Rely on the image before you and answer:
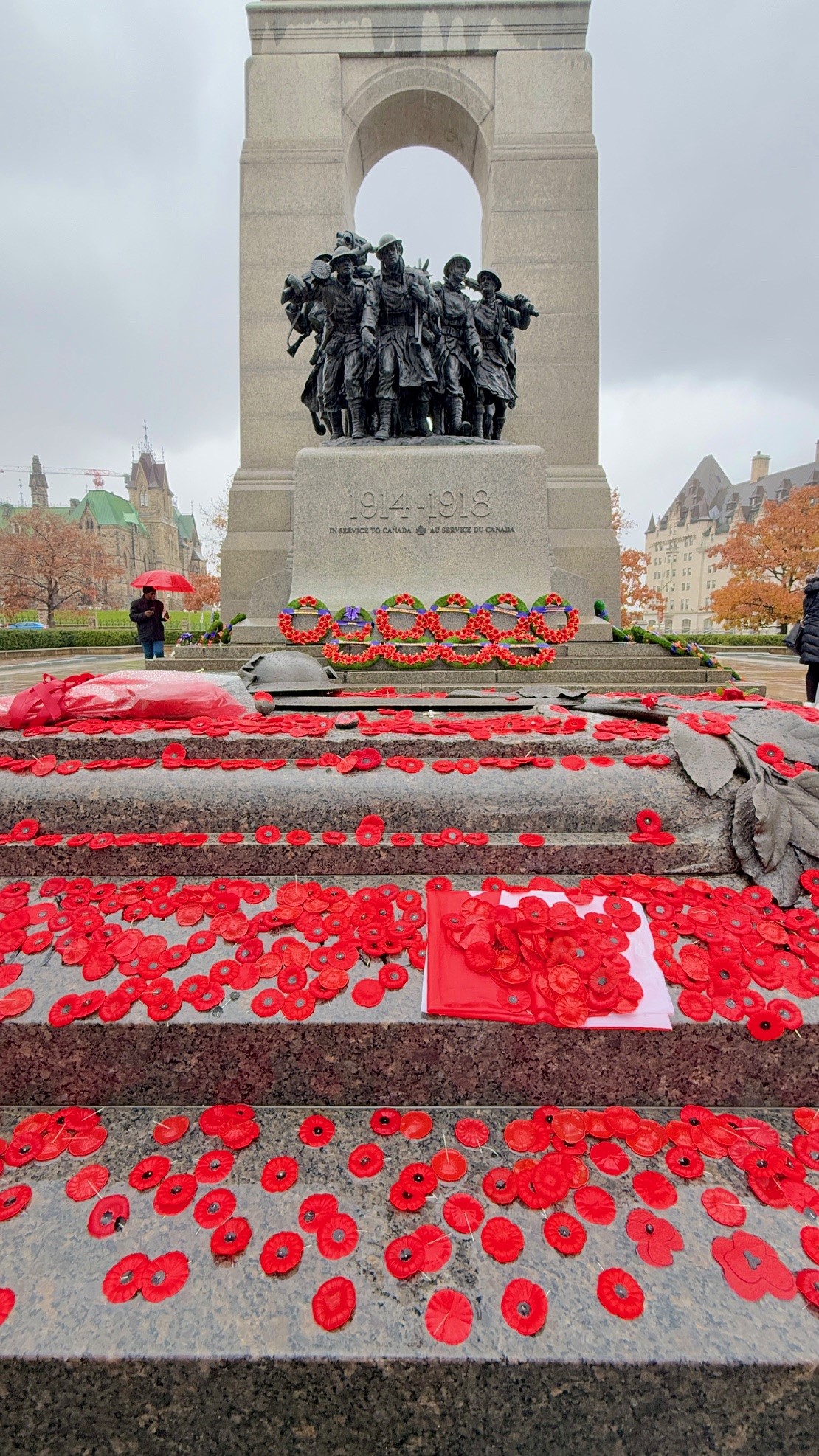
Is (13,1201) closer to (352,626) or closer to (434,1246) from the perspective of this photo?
(434,1246)

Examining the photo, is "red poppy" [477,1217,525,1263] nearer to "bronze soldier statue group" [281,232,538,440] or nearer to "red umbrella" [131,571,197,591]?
"bronze soldier statue group" [281,232,538,440]

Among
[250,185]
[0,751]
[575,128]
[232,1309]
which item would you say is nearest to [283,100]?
[250,185]

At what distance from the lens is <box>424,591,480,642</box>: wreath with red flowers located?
6.71m

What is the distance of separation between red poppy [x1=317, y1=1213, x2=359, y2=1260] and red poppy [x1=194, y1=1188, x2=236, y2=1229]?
0.59 feet

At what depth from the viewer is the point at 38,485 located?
72438mm

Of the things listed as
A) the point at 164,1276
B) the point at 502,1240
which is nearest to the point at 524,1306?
the point at 502,1240

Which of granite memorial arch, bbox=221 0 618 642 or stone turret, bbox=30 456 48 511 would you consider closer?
granite memorial arch, bbox=221 0 618 642

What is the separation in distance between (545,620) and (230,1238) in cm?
642

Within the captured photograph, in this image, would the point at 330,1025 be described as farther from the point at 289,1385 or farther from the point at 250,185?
the point at 250,185

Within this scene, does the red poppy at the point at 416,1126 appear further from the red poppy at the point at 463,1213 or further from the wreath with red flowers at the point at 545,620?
the wreath with red flowers at the point at 545,620

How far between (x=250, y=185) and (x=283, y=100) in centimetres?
129

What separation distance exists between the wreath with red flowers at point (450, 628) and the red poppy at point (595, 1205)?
18.4 ft

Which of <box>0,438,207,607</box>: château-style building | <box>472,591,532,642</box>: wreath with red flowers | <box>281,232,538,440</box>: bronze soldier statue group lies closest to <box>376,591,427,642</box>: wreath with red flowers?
<box>472,591,532,642</box>: wreath with red flowers

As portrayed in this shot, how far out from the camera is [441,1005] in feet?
5.24
